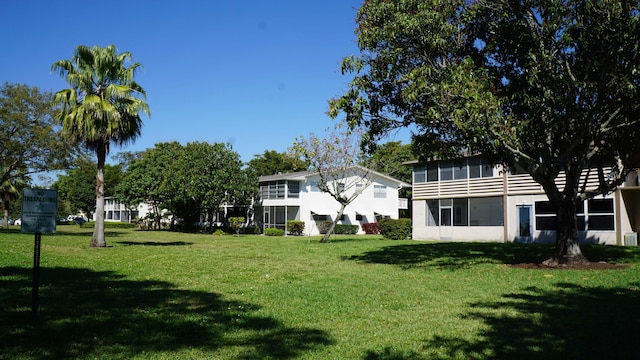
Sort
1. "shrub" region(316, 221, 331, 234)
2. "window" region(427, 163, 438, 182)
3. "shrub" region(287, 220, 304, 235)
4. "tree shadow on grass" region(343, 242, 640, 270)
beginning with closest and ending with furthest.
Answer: "tree shadow on grass" region(343, 242, 640, 270) < "window" region(427, 163, 438, 182) < "shrub" region(287, 220, 304, 235) < "shrub" region(316, 221, 331, 234)

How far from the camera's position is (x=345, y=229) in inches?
1948

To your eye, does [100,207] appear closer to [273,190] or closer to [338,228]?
[273,190]

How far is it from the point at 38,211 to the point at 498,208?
28201 mm

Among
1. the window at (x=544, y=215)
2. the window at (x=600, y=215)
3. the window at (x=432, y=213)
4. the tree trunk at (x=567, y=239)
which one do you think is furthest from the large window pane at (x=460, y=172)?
the tree trunk at (x=567, y=239)

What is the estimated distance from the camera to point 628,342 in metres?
6.57

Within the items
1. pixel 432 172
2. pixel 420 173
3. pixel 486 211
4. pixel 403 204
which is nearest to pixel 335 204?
pixel 403 204

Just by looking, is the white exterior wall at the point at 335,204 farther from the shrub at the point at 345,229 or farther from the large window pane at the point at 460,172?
the large window pane at the point at 460,172

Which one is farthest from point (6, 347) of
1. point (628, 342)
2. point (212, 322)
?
point (628, 342)

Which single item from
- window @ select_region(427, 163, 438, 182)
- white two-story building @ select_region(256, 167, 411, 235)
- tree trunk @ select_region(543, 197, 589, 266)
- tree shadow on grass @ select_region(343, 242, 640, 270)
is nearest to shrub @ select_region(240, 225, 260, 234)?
white two-story building @ select_region(256, 167, 411, 235)

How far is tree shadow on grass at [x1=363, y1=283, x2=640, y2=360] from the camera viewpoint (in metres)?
6.20

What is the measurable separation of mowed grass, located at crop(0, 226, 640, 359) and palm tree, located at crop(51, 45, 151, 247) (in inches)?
354

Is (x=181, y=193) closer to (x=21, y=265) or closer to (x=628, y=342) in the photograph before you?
(x=21, y=265)

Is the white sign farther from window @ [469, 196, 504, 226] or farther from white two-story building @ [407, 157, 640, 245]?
window @ [469, 196, 504, 226]

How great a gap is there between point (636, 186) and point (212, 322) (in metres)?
24.4
